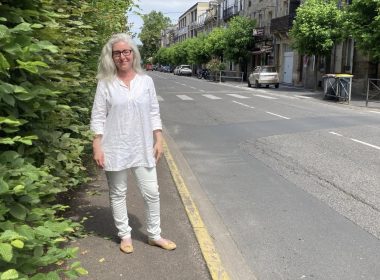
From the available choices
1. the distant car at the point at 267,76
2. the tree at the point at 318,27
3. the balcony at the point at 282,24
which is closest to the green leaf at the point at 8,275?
the tree at the point at 318,27

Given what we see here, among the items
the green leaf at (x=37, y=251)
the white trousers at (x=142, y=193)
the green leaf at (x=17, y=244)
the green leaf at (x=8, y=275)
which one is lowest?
the white trousers at (x=142, y=193)

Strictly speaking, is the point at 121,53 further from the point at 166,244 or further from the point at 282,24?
the point at 282,24

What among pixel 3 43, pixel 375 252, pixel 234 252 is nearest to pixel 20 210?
pixel 3 43

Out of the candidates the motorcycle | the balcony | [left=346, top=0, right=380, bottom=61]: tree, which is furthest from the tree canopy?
the motorcycle

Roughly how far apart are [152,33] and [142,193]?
5266 inches

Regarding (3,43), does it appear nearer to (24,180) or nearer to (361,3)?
(24,180)

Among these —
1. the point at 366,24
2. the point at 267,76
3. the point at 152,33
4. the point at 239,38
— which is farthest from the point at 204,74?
the point at 152,33

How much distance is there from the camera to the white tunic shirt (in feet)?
13.6

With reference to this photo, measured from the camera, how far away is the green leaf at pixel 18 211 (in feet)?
7.84

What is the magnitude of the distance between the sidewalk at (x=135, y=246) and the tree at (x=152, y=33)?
129 meters

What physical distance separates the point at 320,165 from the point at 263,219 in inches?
133

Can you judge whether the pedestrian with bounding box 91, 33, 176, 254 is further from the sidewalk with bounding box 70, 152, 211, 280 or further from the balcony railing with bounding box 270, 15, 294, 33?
the balcony railing with bounding box 270, 15, 294, 33

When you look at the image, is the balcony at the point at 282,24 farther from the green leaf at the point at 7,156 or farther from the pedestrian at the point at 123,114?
the green leaf at the point at 7,156

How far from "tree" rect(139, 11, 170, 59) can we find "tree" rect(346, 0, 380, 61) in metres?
110
